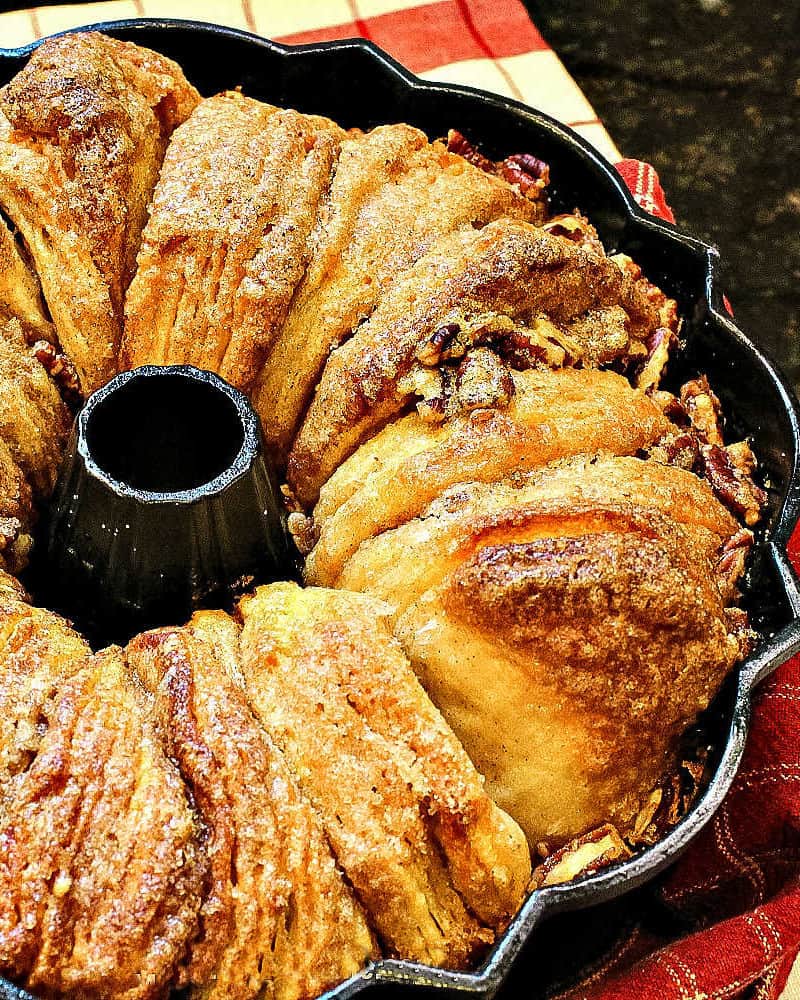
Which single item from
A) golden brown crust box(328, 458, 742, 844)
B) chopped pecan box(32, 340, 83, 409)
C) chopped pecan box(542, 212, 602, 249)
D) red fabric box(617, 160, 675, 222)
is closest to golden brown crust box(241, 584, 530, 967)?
golden brown crust box(328, 458, 742, 844)

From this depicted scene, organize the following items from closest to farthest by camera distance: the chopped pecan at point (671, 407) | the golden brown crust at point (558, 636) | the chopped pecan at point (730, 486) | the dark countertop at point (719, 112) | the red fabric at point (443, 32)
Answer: the golden brown crust at point (558, 636), the chopped pecan at point (730, 486), the chopped pecan at point (671, 407), the red fabric at point (443, 32), the dark countertop at point (719, 112)

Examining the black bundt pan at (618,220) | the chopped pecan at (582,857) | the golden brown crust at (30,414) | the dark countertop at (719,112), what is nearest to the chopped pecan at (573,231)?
the black bundt pan at (618,220)

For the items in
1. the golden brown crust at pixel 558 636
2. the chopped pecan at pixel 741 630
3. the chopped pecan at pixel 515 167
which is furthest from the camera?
the chopped pecan at pixel 515 167

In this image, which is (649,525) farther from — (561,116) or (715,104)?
(715,104)

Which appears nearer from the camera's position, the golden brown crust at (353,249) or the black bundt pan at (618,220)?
the black bundt pan at (618,220)

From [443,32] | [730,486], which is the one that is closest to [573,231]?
[730,486]

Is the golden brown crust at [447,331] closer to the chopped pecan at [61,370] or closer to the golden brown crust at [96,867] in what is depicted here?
the chopped pecan at [61,370]

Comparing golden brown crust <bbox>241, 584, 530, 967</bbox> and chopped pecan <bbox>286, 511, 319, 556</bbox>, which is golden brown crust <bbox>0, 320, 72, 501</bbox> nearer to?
chopped pecan <bbox>286, 511, 319, 556</bbox>

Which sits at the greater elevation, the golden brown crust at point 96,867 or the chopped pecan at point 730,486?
the chopped pecan at point 730,486
